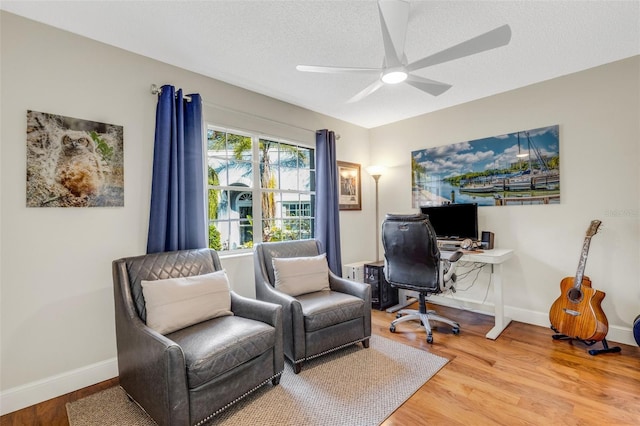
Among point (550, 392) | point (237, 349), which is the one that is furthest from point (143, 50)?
point (550, 392)

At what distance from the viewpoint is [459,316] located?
3.50 metres

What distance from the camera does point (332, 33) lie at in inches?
86.3

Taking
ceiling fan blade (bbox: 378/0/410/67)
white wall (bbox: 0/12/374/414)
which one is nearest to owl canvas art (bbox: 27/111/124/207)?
white wall (bbox: 0/12/374/414)

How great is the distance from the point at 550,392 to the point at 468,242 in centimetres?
151

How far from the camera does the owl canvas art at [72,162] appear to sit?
6.61 ft

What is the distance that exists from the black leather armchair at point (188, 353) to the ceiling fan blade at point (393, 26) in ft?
5.94

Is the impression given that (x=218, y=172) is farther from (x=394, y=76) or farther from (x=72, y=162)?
(x=394, y=76)

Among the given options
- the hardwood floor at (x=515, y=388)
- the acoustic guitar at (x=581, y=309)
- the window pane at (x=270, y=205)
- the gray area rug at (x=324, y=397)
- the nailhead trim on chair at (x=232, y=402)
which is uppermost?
the window pane at (x=270, y=205)

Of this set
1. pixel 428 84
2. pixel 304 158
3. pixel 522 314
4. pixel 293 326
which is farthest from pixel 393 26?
pixel 522 314

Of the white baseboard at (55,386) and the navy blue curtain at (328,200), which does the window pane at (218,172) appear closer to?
the navy blue curtain at (328,200)

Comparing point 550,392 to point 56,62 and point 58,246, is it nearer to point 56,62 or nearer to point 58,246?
point 58,246

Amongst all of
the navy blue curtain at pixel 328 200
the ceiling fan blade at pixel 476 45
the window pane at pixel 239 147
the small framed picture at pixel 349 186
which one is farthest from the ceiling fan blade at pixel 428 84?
the small framed picture at pixel 349 186

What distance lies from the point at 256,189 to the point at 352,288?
1460mm

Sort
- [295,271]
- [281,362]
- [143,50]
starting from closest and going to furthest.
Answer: [281,362], [143,50], [295,271]
